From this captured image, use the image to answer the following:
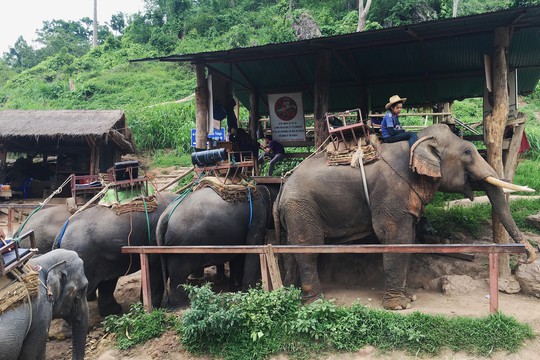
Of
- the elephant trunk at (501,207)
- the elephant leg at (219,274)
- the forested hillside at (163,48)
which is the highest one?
the forested hillside at (163,48)

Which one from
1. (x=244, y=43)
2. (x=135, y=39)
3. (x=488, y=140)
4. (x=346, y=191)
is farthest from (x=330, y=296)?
(x=135, y=39)

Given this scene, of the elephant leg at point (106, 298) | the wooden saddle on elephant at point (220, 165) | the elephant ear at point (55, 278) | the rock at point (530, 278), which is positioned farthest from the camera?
the wooden saddle on elephant at point (220, 165)

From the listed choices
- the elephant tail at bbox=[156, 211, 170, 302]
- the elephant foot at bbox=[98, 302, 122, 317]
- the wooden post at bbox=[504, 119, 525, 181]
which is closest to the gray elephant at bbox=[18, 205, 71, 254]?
the elephant foot at bbox=[98, 302, 122, 317]

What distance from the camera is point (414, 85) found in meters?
9.57

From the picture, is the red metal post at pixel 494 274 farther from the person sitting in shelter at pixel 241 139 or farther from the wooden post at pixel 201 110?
the person sitting in shelter at pixel 241 139

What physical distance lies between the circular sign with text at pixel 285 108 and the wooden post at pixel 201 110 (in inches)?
74.0

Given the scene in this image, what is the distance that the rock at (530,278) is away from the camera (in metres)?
5.25

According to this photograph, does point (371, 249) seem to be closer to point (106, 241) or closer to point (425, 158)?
point (425, 158)

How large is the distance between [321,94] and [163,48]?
35.0m

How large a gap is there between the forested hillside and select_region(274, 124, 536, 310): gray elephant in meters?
15.1

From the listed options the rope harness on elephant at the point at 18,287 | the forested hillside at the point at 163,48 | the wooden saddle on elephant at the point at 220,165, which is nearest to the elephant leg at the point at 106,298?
the wooden saddle on elephant at the point at 220,165

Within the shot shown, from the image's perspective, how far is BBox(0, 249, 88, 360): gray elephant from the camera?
10.9 feet

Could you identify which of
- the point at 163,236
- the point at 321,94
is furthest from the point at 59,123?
the point at 321,94

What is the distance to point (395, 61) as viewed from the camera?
8430 millimetres
